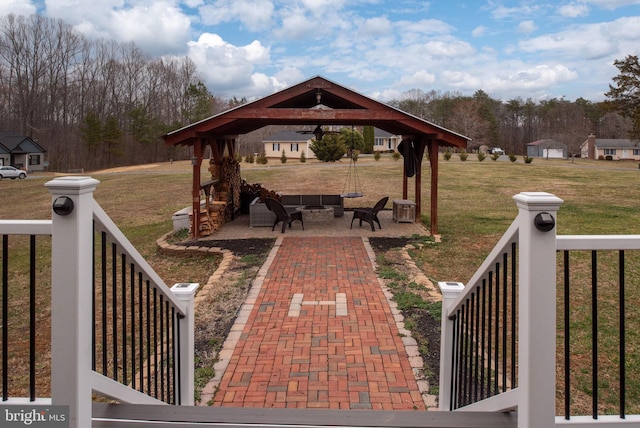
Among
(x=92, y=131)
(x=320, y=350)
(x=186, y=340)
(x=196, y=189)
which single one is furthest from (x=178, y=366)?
(x=92, y=131)

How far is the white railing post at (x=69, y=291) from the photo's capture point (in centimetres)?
171

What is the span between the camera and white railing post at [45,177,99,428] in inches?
67.4

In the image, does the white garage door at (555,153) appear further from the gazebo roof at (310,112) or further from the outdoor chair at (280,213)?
the outdoor chair at (280,213)

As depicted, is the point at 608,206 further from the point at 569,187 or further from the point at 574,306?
the point at 574,306

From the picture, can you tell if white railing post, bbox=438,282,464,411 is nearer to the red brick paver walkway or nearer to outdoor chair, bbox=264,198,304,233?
→ the red brick paver walkway

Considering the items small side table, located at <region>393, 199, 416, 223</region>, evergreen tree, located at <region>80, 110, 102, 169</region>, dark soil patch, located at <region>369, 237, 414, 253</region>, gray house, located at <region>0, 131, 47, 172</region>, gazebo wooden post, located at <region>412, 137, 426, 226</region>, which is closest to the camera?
dark soil patch, located at <region>369, 237, 414, 253</region>

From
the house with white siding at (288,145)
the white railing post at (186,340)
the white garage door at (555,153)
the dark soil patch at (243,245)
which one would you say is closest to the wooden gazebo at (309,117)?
the dark soil patch at (243,245)

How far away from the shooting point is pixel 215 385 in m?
4.29

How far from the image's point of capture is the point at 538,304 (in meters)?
1.79

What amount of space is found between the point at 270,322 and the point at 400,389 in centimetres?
207

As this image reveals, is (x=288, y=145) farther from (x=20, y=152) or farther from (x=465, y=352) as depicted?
(x=465, y=352)

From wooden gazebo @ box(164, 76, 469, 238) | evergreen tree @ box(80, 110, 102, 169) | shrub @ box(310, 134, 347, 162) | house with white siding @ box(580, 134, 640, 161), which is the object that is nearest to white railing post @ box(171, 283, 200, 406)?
wooden gazebo @ box(164, 76, 469, 238)

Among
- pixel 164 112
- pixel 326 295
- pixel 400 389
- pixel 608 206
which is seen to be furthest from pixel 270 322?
pixel 164 112

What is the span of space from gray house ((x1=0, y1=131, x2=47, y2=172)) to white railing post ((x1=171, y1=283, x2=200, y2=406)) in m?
47.9
